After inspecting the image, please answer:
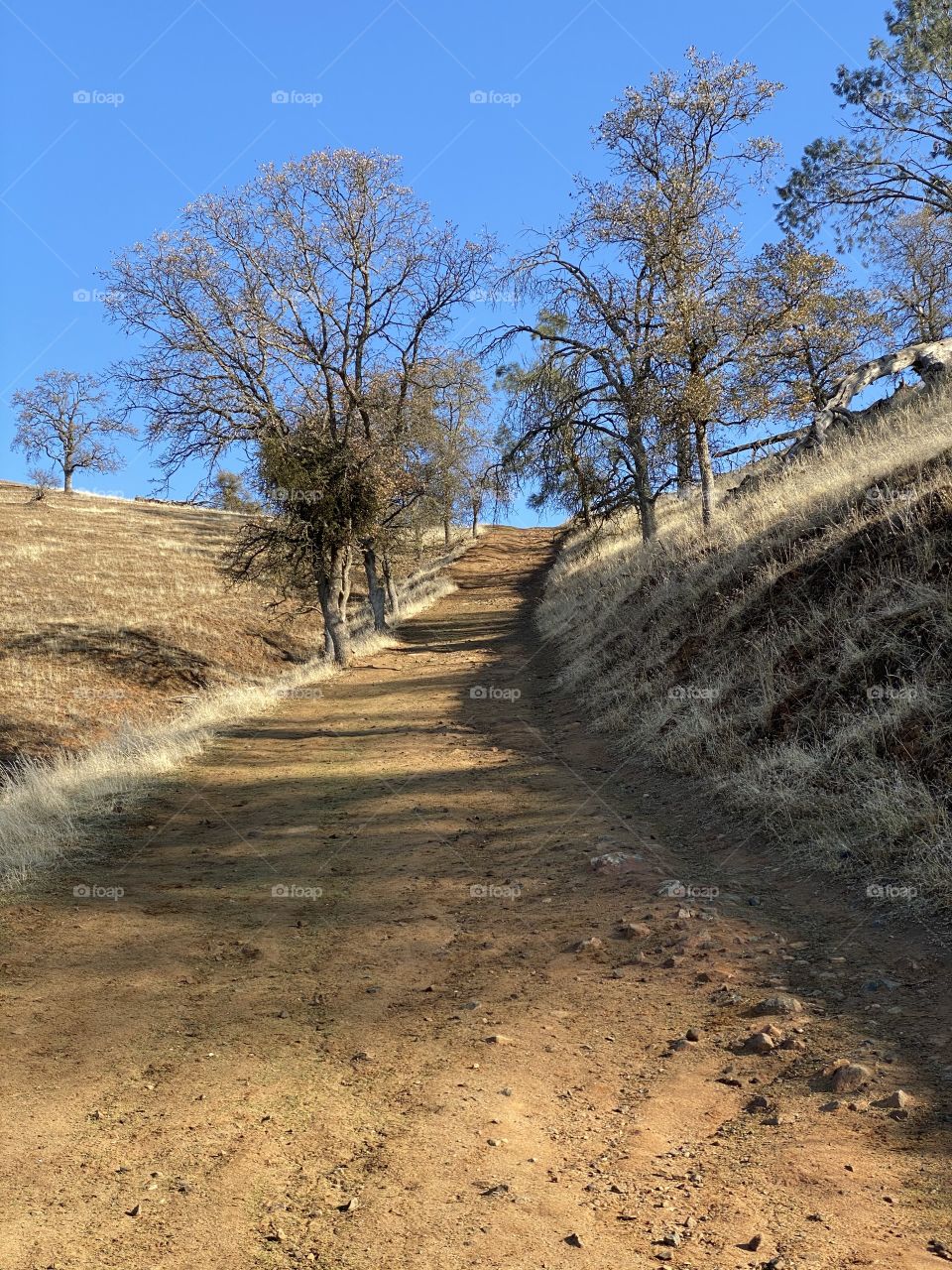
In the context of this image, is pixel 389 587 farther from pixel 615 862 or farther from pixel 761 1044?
pixel 761 1044

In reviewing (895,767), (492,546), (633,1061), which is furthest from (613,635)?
(492,546)

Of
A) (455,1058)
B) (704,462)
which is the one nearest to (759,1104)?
(455,1058)

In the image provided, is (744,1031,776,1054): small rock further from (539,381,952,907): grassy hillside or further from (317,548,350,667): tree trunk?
(317,548,350,667): tree trunk

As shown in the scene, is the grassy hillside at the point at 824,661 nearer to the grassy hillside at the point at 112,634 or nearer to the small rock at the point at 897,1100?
the small rock at the point at 897,1100

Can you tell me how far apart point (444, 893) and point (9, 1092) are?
10.2ft

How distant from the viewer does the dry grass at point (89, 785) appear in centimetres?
774

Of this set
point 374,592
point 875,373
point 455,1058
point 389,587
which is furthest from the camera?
point 389,587

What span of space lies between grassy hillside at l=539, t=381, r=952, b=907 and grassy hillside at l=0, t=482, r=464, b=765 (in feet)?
38.3

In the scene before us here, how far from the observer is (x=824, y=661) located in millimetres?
8312

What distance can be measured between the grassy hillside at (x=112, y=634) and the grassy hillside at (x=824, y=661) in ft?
38.3

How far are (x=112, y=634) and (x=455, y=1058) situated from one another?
1083 inches

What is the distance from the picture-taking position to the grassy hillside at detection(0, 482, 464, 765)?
73.8 ft

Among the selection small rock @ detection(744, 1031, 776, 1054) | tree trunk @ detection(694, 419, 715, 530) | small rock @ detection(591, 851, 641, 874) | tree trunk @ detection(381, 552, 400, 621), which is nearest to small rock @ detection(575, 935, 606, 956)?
small rock @ detection(591, 851, 641, 874)

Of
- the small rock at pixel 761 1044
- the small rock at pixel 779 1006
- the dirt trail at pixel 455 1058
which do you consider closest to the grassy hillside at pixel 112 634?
the dirt trail at pixel 455 1058
